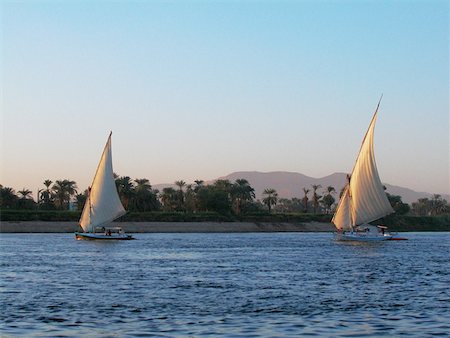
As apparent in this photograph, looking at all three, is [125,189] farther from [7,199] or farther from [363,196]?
[363,196]

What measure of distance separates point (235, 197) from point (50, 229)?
181 feet

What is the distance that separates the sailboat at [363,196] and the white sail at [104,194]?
28.0 metres

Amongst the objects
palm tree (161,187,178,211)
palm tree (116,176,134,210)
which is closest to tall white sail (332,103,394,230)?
palm tree (116,176,134,210)

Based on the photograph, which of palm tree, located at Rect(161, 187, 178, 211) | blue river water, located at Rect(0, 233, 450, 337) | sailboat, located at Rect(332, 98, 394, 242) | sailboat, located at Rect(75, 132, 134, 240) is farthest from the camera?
palm tree, located at Rect(161, 187, 178, 211)

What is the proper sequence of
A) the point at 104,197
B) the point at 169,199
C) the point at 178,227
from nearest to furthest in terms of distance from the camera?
the point at 104,197 → the point at 178,227 → the point at 169,199

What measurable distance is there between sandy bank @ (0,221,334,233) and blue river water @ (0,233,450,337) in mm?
77750

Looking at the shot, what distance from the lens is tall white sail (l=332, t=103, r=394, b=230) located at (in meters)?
90.6

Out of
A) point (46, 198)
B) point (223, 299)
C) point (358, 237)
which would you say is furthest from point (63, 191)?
point (223, 299)

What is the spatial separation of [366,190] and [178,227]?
197 ft

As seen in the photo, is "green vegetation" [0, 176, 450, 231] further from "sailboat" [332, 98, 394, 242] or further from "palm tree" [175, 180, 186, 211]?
"sailboat" [332, 98, 394, 242]

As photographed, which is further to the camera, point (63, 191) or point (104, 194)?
point (63, 191)

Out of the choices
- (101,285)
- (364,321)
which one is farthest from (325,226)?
(364,321)

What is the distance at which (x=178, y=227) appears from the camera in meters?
144

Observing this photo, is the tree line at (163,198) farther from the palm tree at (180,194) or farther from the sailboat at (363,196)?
the sailboat at (363,196)
